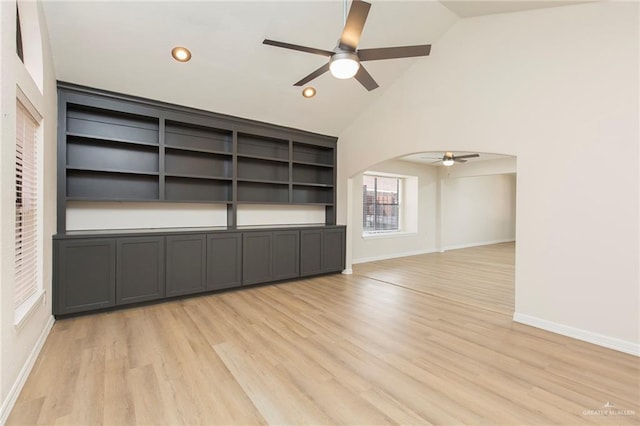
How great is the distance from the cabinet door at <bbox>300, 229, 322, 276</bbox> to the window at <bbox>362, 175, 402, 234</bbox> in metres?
2.49

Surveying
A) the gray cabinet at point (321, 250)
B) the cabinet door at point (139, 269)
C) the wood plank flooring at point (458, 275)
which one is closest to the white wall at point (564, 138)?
the wood plank flooring at point (458, 275)

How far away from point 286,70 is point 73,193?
306cm

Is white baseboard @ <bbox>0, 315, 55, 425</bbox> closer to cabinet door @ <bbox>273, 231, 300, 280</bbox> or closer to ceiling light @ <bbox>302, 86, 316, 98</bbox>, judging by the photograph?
cabinet door @ <bbox>273, 231, 300, 280</bbox>

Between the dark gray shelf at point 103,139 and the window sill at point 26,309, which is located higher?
the dark gray shelf at point 103,139

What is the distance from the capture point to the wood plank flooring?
13.6 ft

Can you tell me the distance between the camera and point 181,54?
10.8 ft

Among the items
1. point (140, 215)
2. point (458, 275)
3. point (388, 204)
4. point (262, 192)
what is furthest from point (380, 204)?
point (140, 215)

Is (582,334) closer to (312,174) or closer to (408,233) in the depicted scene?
(312,174)

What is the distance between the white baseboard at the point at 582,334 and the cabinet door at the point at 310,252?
2.95 metres

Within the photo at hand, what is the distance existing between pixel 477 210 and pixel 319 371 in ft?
31.0

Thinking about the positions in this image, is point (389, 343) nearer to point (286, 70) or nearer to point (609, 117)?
point (609, 117)

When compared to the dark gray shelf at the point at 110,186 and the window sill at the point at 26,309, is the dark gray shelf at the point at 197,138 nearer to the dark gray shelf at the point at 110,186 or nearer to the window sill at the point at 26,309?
the dark gray shelf at the point at 110,186

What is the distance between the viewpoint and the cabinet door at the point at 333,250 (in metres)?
5.33

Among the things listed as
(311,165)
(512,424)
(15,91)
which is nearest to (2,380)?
(15,91)
